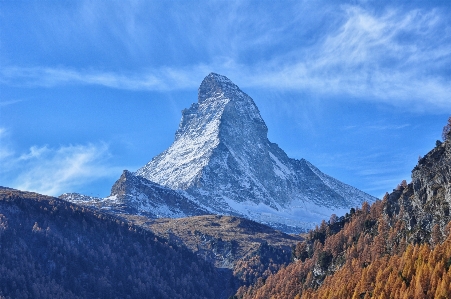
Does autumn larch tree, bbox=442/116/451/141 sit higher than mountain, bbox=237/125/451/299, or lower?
higher

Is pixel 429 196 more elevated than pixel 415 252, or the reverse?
pixel 429 196

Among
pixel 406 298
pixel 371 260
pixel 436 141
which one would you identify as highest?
pixel 436 141

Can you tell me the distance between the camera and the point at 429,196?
18350cm

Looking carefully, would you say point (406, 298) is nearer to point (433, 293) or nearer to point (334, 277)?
point (433, 293)

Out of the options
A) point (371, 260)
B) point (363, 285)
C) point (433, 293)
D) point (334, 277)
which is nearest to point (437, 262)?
point (433, 293)

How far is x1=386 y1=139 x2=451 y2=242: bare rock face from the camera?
17375 centimetres

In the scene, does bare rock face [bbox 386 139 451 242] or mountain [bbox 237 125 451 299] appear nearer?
mountain [bbox 237 125 451 299]

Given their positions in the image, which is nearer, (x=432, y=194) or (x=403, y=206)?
(x=432, y=194)

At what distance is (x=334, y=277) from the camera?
199 m

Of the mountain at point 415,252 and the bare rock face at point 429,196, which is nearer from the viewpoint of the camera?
the mountain at point 415,252

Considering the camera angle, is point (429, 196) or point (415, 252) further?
→ point (429, 196)

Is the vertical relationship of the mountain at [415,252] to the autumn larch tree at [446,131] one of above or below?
below

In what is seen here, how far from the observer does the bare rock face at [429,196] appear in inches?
6841

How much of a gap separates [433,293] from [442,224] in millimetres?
26512
